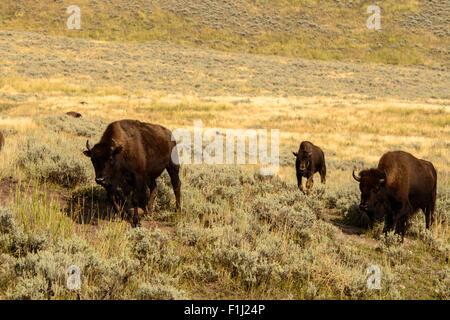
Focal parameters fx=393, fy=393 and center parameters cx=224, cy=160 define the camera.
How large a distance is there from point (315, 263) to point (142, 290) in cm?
218

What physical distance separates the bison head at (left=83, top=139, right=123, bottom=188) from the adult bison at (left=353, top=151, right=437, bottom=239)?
384 cm

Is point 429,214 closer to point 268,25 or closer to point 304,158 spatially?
point 304,158

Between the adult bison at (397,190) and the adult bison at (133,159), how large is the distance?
127 inches

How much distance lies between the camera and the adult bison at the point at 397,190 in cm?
629

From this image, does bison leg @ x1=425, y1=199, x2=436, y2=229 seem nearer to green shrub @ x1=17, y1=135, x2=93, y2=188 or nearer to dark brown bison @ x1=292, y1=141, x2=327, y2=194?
dark brown bison @ x1=292, y1=141, x2=327, y2=194

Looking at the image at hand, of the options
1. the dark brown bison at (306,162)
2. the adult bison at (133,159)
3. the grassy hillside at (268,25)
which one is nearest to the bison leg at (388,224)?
the adult bison at (133,159)

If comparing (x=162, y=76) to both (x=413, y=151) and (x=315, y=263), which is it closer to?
(x=413, y=151)

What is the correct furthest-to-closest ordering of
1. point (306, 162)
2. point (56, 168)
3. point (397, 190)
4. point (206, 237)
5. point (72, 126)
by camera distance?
point (72, 126), point (306, 162), point (56, 168), point (397, 190), point (206, 237)

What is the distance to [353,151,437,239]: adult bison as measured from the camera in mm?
6293

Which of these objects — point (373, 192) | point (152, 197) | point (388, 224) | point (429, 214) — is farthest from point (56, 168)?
point (429, 214)

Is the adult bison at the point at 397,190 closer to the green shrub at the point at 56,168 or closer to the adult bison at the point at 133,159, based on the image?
the adult bison at the point at 133,159


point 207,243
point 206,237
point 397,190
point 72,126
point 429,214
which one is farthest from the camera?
point 72,126

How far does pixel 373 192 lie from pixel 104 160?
416 cm

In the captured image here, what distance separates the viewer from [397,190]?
6543 mm
